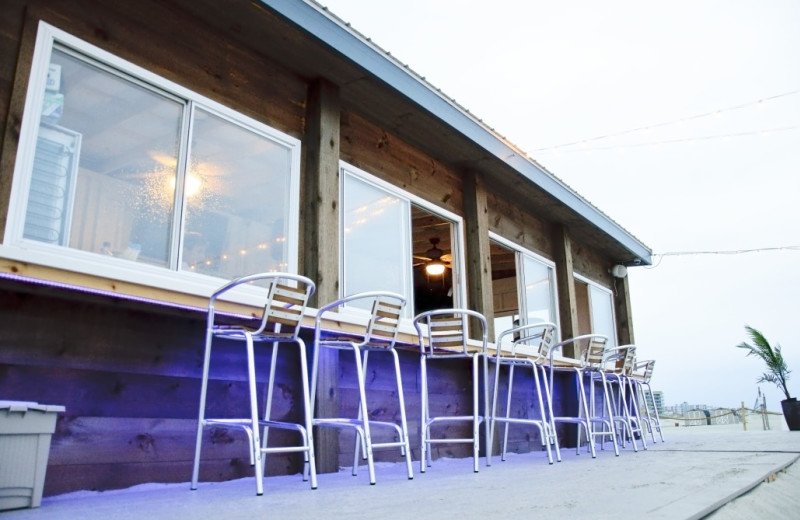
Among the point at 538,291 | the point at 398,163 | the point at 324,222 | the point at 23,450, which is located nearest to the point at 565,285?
the point at 538,291

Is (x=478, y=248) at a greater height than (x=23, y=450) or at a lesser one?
greater

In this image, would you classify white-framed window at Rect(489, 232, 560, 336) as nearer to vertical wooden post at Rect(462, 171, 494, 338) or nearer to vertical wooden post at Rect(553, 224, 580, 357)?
vertical wooden post at Rect(553, 224, 580, 357)

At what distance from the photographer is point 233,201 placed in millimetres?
3369

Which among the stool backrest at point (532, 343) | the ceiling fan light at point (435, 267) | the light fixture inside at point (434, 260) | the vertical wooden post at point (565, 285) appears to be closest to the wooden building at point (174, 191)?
the stool backrest at point (532, 343)

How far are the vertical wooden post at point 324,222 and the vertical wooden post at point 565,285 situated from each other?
358 centimetres

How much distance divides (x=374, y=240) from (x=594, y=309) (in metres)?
4.32

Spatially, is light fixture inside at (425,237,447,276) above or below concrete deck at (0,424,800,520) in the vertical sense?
above

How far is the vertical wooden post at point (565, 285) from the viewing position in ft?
21.4

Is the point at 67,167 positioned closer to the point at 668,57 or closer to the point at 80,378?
the point at 80,378

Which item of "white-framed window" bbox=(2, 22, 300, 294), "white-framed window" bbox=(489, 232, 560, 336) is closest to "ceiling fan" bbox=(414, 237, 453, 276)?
"white-framed window" bbox=(489, 232, 560, 336)

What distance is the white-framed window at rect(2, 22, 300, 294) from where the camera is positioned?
2531mm

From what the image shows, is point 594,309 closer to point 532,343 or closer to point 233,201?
point 532,343

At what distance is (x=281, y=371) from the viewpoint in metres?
3.35

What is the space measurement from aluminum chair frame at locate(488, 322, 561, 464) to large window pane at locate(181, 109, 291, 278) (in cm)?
157
